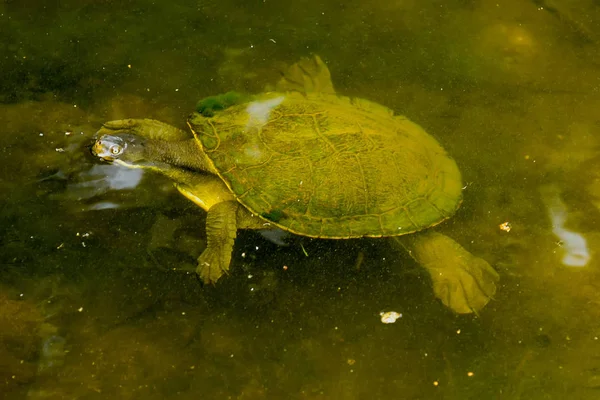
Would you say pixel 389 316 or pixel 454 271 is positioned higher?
pixel 454 271

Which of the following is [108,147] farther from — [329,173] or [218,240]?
[329,173]

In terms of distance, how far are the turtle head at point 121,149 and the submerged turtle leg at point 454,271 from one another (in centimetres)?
192

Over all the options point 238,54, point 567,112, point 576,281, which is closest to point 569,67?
point 567,112

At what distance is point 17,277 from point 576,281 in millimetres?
3584

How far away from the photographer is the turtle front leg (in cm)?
316

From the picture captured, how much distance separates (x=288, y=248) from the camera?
3393 mm

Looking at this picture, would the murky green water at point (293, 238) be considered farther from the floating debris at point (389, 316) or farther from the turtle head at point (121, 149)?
the turtle head at point (121, 149)

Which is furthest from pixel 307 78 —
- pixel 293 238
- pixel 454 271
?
pixel 454 271

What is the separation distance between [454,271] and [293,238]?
1.07 m

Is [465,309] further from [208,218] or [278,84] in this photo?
[278,84]

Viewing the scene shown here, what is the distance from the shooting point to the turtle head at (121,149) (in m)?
3.39

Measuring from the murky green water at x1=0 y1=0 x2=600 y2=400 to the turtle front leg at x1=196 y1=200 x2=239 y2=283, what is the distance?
0.10 meters

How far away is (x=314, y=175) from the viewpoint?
10.1ft

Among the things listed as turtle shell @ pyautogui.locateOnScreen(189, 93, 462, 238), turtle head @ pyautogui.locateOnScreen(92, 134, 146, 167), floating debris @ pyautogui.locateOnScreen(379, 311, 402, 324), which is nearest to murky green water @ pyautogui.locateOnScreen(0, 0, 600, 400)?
floating debris @ pyautogui.locateOnScreen(379, 311, 402, 324)
